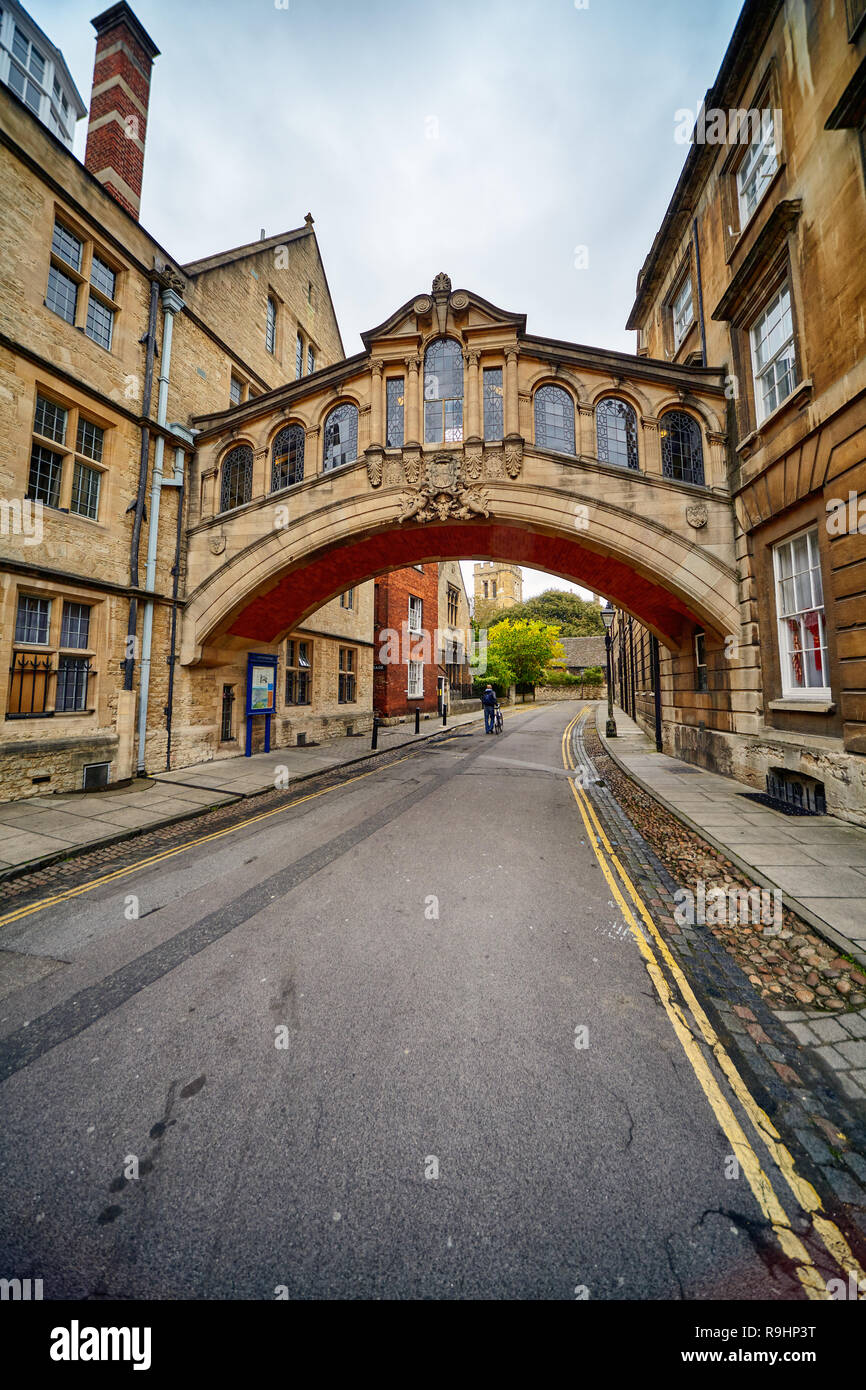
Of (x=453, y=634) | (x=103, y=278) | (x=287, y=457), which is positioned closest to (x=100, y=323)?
(x=103, y=278)

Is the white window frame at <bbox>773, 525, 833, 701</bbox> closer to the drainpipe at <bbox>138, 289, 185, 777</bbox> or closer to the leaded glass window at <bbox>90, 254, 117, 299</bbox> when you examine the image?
the drainpipe at <bbox>138, 289, 185, 777</bbox>

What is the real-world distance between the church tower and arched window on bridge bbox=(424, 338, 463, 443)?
71696 millimetres

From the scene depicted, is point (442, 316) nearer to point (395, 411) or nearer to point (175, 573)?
point (395, 411)

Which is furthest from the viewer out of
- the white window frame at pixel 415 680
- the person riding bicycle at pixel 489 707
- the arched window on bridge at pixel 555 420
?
the white window frame at pixel 415 680

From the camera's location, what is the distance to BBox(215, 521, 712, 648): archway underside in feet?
41.8

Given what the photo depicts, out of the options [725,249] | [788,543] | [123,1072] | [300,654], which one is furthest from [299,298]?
[123,1072]

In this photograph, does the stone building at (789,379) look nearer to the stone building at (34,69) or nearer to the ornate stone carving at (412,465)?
the ornate stone carving at (412,465)

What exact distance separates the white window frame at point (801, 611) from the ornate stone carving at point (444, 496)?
612cm

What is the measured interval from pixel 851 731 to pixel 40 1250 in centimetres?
919

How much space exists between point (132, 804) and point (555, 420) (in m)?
12.4

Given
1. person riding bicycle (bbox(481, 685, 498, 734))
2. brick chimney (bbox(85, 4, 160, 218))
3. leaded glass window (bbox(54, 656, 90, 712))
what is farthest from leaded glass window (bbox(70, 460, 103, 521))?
person riding bicycle (bbox(481, 685, 498, 734))

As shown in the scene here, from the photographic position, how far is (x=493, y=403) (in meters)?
12.1

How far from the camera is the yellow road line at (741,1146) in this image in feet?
6.07

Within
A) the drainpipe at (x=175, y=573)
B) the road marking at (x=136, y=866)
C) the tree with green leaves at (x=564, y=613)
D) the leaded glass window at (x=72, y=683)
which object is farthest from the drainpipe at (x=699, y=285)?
the tree with green leaves at (x=564, y=613)
